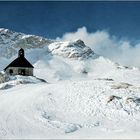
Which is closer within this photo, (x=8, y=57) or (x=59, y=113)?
(x=59, y=113)

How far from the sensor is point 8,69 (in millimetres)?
79938

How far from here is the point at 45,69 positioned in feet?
505

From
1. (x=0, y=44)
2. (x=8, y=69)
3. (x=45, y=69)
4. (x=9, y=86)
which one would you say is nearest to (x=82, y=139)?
(x=9, y=86)

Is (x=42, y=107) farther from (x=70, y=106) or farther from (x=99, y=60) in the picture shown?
(x=99, y=60)

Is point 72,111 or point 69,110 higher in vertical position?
point 69,110

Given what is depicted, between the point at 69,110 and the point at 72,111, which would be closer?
the point at 72,111

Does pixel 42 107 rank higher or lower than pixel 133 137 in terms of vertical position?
higher

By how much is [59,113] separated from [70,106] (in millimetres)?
2264

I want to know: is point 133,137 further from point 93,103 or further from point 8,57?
point 8,57

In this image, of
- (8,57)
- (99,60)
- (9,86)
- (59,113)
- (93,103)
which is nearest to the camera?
(59,113)

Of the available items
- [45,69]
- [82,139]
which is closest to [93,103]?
[82,139]

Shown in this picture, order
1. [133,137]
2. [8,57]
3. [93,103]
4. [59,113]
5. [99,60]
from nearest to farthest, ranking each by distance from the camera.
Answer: [133,137] < [59,113] < [93,103] < [8,57] < [99,60]

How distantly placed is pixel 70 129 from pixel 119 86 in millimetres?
14197

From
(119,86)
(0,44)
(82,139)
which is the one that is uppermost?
(0,44)
